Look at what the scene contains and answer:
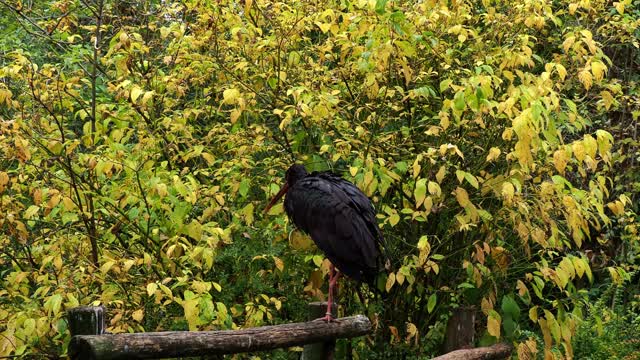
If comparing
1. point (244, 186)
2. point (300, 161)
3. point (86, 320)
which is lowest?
point (86, 320)

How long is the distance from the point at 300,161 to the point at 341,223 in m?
1.68

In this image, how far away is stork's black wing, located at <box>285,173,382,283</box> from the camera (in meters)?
5.15

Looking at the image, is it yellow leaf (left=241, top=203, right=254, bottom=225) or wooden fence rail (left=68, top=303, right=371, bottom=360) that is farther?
yellow leaf (left=241, top=203, right=254, bottom=225)

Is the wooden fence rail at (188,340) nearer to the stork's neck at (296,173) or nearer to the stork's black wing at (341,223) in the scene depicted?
the stork's black wing at (341,223)

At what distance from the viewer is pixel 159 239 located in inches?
244

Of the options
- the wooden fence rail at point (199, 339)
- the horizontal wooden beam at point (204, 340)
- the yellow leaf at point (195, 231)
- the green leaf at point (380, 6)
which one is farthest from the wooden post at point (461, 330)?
the green leaf at point (380, 6)

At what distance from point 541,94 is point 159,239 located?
2.79m

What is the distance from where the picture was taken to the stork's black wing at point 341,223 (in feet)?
16.9

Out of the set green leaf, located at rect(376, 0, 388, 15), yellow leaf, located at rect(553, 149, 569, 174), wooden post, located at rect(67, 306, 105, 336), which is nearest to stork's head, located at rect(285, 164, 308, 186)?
green leaf, located at rect(376, 0, 388, 15)

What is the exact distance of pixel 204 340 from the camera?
399 cm

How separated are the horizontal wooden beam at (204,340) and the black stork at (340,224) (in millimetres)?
202

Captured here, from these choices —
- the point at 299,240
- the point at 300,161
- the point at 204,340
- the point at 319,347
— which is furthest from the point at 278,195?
the point at 204,340

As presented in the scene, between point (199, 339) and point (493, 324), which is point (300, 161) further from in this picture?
point (199, 339)

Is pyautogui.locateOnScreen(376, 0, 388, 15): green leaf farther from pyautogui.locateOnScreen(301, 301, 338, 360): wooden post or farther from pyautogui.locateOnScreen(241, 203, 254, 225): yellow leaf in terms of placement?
pyautogui.locateOnScreen(301, 301, 338, 360): wooden post
